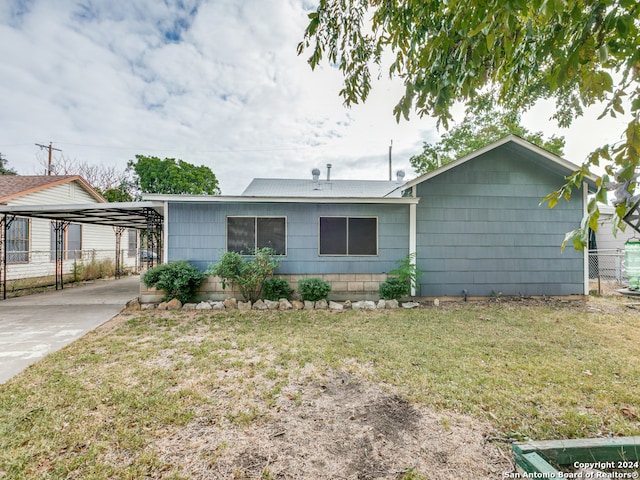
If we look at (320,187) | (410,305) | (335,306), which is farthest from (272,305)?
(320,187)

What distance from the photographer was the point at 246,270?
20.5 feet

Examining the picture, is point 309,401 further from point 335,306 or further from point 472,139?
point 472,139

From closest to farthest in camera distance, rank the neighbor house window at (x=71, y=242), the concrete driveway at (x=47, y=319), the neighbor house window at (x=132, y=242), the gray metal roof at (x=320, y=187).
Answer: the concrete driveway at (x=47, y=319) < the gray metal roof at (x=320, y=187) < the neighbor house window at (x=71, y=242) < the neighbor house window at (x=132, y=242)

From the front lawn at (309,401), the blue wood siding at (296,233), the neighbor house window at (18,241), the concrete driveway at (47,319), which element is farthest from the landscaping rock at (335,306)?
the neighbor house window at (18,241)

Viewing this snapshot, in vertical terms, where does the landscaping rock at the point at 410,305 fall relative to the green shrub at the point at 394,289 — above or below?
below

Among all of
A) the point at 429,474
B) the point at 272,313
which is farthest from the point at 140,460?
the point at 272,313

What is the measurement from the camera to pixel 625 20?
3.64ft

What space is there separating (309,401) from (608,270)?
45.3 feet

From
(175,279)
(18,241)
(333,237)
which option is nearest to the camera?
(175,279)

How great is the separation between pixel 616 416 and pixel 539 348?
5.42ft

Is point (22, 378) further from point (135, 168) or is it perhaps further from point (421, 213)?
point (135, 168)

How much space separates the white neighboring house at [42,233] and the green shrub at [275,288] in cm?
839

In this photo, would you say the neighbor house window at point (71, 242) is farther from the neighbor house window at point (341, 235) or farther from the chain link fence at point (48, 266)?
the neighbor house window at point (341, 235)

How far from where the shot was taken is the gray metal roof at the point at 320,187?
439 inches
